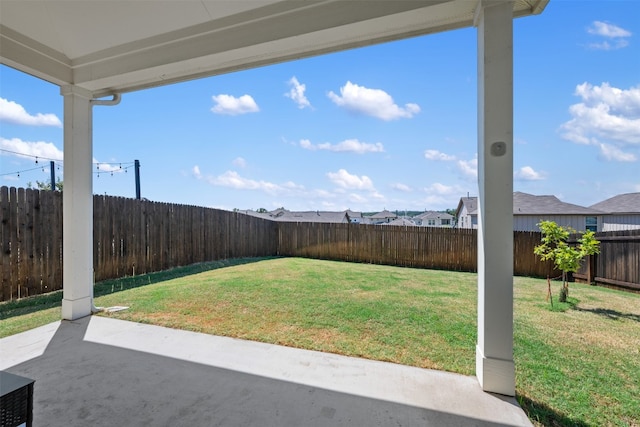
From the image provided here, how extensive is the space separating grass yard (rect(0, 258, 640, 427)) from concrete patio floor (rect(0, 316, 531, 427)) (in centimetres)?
29

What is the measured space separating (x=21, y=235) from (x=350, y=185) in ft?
94.8

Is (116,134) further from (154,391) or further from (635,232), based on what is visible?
(635,232)

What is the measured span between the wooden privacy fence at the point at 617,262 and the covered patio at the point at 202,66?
248 inches

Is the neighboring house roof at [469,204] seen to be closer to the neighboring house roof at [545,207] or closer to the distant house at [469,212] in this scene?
the distant house at [469,212]

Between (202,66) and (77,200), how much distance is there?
232cm

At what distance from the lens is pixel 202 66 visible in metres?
3.18

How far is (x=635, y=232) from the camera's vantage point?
19.8 ft

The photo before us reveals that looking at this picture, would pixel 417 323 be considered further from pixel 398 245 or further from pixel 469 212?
pixel 469 212

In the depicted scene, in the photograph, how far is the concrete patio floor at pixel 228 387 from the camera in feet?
6.20

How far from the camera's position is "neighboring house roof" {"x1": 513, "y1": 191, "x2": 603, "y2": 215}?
643 inches

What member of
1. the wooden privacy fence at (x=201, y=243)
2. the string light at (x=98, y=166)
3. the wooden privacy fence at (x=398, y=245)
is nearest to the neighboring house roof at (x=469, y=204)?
the wooden privacy fence at (x=398, y=245)

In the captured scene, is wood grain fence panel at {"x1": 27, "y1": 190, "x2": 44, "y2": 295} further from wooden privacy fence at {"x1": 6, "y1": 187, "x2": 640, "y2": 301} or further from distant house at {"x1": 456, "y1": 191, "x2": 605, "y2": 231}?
distant house at {"x1": 456, "y1": 191, "x2": 605, "y2": 231}

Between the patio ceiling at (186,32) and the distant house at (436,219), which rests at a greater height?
the patio ceiling at (186,32)

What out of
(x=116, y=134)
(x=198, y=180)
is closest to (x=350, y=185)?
(x=198, y=180)
